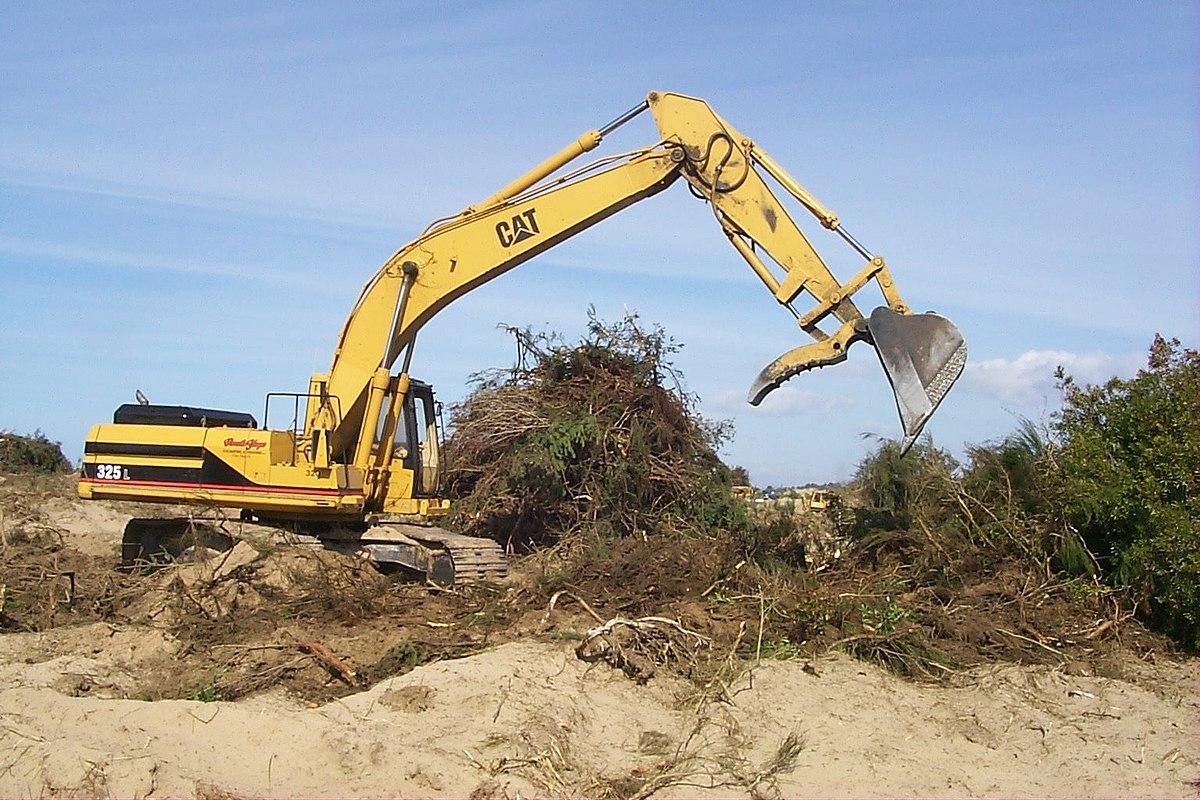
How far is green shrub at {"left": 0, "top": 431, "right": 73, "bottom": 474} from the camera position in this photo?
2247cm

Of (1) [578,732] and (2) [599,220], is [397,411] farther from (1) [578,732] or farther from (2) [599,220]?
(1) [578,732]

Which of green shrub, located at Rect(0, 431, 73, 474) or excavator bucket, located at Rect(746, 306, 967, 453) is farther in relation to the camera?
green shrub, located at Rect(0, 431, 73, 474)

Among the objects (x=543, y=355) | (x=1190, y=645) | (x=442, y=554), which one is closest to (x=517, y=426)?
(x=543, y=355)

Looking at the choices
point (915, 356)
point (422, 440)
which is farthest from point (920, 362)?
point (422, 440)

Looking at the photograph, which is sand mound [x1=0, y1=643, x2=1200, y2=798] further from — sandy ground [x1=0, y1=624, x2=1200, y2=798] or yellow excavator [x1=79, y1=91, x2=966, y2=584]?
yellow excavator [x1=79, y1=91, x2=966, y2=584]

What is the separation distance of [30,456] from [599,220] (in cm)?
1656

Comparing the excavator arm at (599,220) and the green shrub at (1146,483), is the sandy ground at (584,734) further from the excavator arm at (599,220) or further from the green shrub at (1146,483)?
the excavator arm at (599,220)

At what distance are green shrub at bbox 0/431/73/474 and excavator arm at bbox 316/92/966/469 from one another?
13488 millimetres

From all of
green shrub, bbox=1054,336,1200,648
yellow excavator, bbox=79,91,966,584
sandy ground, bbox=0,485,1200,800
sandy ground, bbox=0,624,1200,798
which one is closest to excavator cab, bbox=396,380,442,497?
yellow excavator, bbox=79,91,966,584

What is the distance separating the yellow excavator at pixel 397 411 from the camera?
10906 mm

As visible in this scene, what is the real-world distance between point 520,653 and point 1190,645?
590 centimetres

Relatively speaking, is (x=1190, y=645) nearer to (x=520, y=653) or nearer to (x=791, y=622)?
(x=791, y=622)

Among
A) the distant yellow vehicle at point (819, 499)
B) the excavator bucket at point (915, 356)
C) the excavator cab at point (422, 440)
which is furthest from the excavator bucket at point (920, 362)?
the excavator cab at point (422, 440)

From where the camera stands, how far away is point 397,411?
11.7 metres
